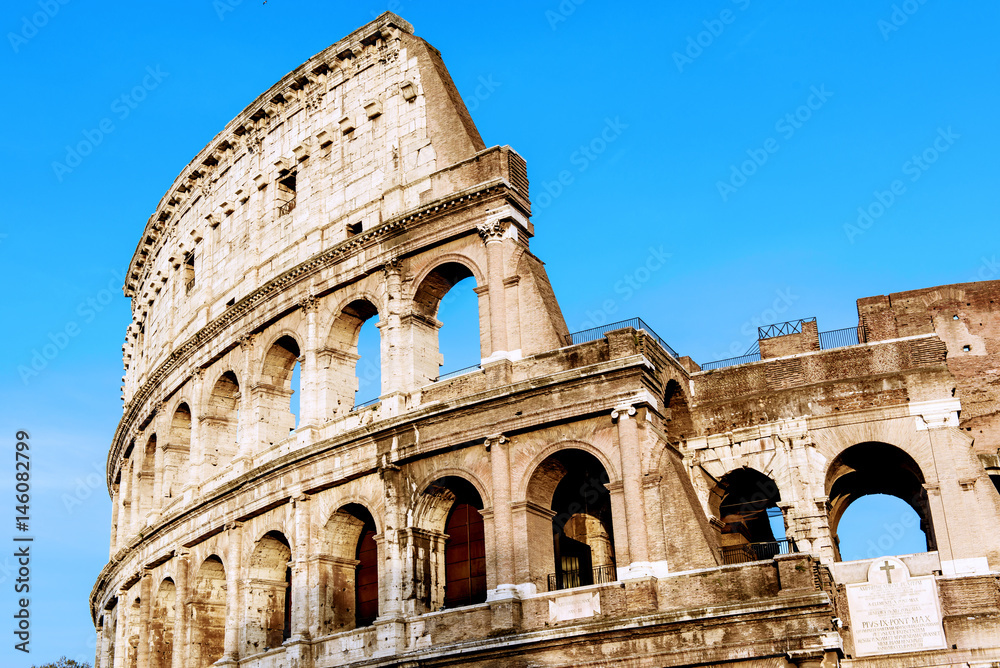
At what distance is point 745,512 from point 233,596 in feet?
39.7

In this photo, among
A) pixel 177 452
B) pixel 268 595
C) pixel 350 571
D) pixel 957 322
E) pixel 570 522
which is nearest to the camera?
pixel 570 522

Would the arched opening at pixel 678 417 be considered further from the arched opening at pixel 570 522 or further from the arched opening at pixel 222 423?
the arched opening at pixel 222 423

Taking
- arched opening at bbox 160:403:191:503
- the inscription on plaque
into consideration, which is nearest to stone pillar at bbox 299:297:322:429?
arched opening at bbox 160:403:191:503

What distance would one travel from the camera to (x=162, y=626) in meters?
29.6

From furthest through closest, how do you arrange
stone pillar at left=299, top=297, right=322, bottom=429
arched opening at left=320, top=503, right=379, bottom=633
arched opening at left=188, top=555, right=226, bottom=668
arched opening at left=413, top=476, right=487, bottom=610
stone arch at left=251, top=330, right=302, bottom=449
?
1. stone arch at left=251, top=330, right=302, bottom=449
2. arched opening at left=188, top=555, right=226, bottom=668
3. stone pillar at left=299, top=297, right=322, bottom=429
4. arched opening at left=320, top=503, right=379, bottom=633
5. arched opening at left=413, top=476, right=487, bottom=610

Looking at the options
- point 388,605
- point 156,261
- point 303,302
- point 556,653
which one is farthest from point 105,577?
point 556,653

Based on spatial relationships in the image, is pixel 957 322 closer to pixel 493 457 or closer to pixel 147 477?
pixel 493 457

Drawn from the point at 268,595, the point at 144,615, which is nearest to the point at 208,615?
the point at 268,595

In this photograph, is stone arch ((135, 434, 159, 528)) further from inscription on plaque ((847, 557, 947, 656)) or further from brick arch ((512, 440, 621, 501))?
inscription on plaque ((847, 557, 947, 656))

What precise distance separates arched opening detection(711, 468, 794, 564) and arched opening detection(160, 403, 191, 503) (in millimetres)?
15417

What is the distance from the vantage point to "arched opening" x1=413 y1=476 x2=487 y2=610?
22.3 meters

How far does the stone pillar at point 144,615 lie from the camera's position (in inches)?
1152

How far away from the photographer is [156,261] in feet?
122

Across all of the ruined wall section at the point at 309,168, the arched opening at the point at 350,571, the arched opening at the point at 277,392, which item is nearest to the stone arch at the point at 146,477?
the ruined wall section at the point at 309,168
